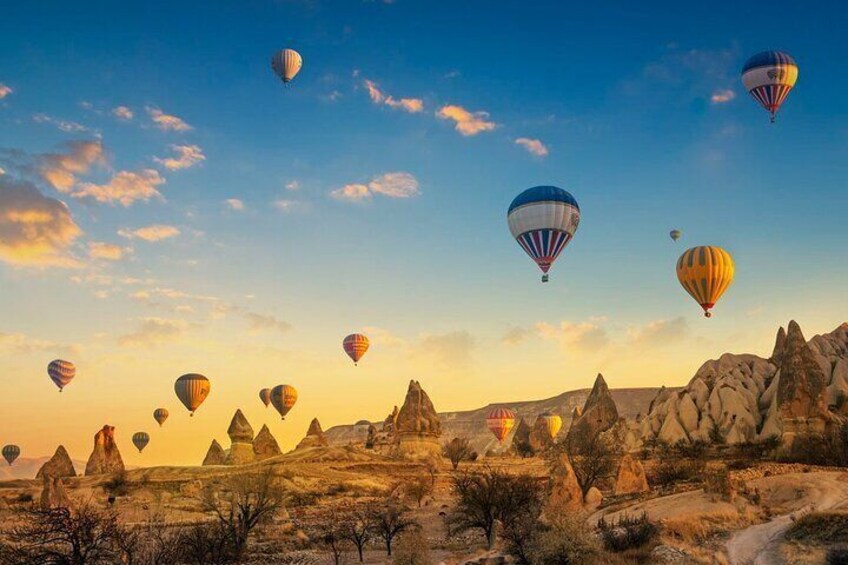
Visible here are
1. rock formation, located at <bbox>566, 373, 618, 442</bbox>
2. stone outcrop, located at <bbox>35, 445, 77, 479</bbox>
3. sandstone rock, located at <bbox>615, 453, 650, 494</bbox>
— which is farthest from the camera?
rock formation, located at <bbox>566, 373, 618, 442</bbox>

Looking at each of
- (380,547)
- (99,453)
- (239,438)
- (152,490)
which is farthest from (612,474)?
(99,453)

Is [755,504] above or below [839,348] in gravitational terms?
below

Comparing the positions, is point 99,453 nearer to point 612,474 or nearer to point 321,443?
point 321,443

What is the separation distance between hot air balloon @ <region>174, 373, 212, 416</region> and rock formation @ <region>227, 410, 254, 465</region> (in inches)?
197

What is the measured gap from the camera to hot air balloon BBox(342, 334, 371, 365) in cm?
8962

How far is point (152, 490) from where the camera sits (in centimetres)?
5941

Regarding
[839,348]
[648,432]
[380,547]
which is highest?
[839,348]

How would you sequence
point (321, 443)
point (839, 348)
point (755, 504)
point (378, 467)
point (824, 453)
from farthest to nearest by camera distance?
point (321, 443) → point (839, 348) → point (378, 467) → point (824, 453) → point (755, 504)

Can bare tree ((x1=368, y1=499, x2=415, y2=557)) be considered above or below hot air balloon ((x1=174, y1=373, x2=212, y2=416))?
below

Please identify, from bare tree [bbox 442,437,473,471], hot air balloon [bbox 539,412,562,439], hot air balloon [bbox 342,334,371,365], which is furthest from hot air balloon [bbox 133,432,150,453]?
hot air balloon [bbox 539,412,562,439]

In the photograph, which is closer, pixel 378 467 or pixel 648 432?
pixel 378 467

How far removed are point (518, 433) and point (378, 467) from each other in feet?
150

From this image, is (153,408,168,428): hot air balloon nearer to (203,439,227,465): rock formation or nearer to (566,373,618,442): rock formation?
(203,439,227,465): rock formation

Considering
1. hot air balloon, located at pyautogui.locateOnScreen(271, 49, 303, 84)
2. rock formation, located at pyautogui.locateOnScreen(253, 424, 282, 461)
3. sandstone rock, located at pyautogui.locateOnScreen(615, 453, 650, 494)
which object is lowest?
sandstone rock, located at pyautogui.locateOnScreen(615, 453, 650, 494)
